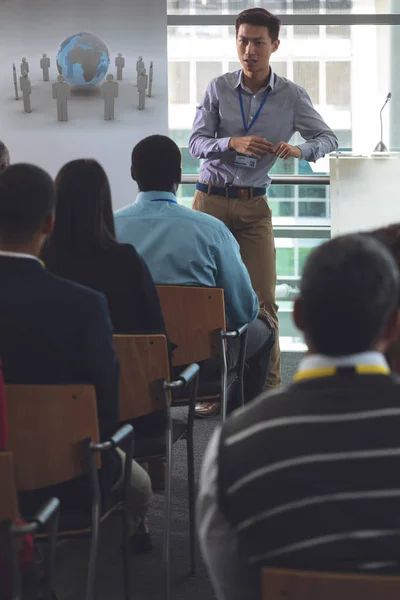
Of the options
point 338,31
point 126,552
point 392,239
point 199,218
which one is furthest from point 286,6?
point 392,239

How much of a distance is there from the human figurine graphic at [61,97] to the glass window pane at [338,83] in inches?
70.1

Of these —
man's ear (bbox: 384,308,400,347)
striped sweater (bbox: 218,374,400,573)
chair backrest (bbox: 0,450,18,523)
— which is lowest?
chair backrest (bbox: 0,450,18,523)

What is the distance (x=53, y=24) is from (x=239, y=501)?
4997mm

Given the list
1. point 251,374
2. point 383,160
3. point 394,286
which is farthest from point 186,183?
point 394,286

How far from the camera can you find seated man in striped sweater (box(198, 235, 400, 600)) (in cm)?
119

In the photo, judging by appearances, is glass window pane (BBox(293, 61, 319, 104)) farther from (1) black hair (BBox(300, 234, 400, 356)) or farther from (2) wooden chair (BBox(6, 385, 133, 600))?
(1) black hair (BBox(300, 234, 400, 356))

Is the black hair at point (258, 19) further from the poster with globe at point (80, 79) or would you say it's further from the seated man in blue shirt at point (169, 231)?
the seated man in blue shirt at point (169, 231)

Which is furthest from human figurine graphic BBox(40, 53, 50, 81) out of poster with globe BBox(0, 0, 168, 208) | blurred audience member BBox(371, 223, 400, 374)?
blurred audience member BBox(371, 223, 400, 374)

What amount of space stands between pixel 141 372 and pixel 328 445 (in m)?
1.38

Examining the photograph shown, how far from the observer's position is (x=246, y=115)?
193 inches

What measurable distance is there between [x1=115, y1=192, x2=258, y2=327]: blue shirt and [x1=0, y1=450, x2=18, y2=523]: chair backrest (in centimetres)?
177

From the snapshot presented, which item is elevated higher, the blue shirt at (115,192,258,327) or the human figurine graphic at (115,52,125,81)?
the human figurine graphic at (115,52,125,81)

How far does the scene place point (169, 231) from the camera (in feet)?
10.9

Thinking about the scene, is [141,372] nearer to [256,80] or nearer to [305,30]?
[256,80]
